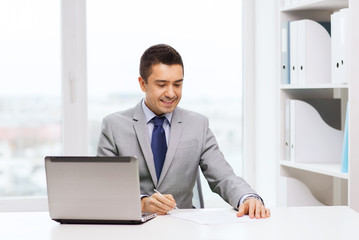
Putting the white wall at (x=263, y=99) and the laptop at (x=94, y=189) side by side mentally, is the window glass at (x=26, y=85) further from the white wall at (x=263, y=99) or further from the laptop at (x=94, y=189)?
the laptop at (x=94, y=189)

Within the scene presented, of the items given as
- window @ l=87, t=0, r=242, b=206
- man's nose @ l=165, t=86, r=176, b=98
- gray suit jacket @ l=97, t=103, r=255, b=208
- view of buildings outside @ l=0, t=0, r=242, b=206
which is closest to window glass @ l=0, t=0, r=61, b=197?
view of buildings outside @ l=0, t=0, r=242, b=206

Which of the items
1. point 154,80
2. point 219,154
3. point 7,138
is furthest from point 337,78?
point 7,138

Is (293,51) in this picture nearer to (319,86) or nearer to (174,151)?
(319,86)

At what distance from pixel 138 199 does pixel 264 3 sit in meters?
2.08

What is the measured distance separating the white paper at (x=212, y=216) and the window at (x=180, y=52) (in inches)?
63.6

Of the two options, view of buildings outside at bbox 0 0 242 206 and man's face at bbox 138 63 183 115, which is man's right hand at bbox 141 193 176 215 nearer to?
man's face at bbox 138 63 183 115

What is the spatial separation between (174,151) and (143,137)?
0.47 ft

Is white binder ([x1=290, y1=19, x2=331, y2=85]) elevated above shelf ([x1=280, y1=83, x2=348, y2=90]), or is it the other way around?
white binder ([x1=290, y1=19, x2=331, y2=85])

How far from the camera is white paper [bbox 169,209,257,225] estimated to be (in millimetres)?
1802

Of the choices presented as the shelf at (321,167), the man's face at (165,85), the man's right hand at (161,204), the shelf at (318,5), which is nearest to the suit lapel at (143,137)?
the man's face at (165,85)

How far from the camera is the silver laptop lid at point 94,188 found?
168cm

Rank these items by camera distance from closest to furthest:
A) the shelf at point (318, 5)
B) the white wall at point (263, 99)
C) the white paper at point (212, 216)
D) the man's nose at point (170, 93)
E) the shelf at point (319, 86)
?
the white paper at point (212, 216) < the man's nose at point (170, 93) < the shelf at point (319, 86) < the shelf at point (318, 5) < the white wall at point (263, 99)

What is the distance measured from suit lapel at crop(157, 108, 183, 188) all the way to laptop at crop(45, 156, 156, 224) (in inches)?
21.5

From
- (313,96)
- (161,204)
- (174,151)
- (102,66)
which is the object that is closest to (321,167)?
(313,96)
